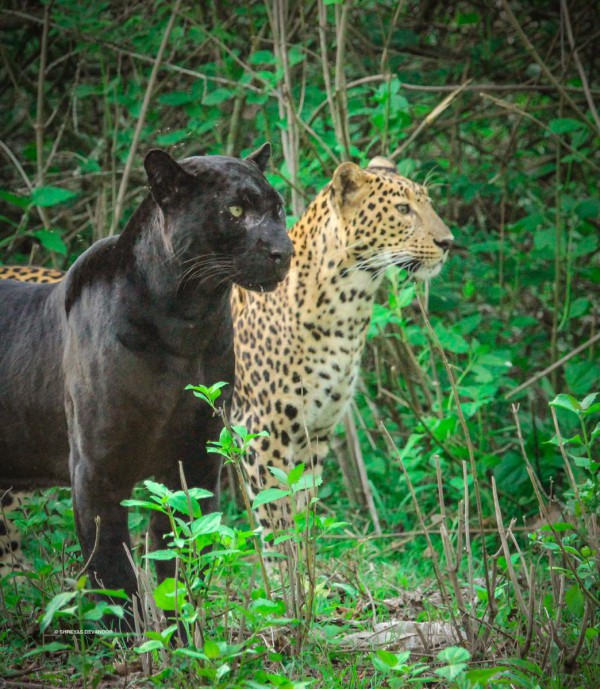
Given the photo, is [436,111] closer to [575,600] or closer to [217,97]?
[217,97]

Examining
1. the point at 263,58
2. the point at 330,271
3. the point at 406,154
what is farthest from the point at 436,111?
the point at 406,154

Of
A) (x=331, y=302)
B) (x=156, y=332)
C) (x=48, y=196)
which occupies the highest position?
(x=48, y=196)

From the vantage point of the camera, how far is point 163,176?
2924 mm

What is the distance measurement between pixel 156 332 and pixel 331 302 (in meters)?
1.76

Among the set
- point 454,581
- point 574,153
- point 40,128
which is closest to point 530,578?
point 454,581

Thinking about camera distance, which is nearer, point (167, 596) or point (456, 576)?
point (167, 596)

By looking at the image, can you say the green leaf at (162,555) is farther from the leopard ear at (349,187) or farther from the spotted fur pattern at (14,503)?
the leopard ear at (349,187)

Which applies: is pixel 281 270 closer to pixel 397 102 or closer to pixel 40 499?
pixel 40 499

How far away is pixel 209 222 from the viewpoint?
2941 mm

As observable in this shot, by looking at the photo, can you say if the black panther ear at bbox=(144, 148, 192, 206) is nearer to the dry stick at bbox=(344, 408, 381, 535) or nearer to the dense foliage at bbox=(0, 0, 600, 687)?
the dense foliage at bbox=(0, 0, 600, 687)

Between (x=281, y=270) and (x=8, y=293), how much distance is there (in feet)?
3.81

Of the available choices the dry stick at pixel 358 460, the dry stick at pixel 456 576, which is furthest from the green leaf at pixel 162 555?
the dry stick at pixel 358 460

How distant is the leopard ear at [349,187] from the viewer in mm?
4602

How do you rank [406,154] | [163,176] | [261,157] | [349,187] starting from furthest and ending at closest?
[406,154]
[349,187]
[261,157]
[163,176]
